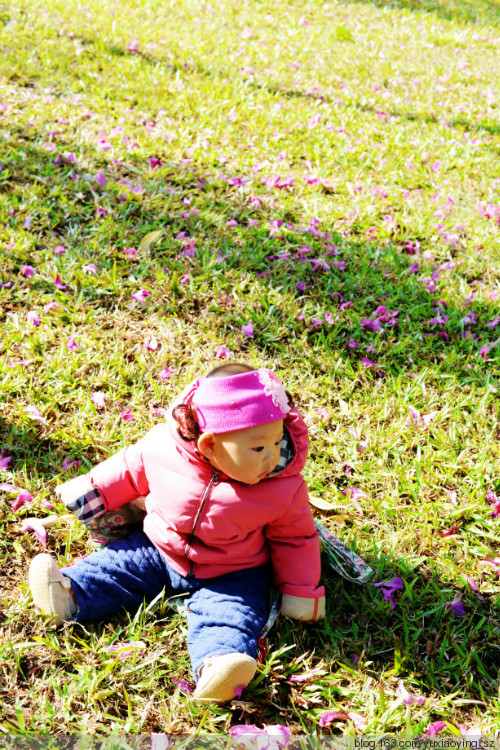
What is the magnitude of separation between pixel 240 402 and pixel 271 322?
1.52 meters

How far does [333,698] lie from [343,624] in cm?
28

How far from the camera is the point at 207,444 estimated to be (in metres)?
2.02

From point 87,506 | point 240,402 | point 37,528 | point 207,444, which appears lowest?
point 37,528

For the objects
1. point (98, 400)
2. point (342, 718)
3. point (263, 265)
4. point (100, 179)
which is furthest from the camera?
point (100, 179)

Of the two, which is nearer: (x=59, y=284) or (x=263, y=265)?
(x=59, y=284)

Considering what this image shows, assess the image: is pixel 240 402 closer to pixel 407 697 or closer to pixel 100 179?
pixel 407 697

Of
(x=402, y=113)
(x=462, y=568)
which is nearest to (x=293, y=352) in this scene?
(x=462, y=568)

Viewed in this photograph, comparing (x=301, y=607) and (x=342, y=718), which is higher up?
(x=301, y=607)

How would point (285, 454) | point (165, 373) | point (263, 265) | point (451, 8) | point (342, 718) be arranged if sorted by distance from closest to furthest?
point (342, 718) → point (285, 454) → point (165, 373) → point (263, 265) → point (451, 8)

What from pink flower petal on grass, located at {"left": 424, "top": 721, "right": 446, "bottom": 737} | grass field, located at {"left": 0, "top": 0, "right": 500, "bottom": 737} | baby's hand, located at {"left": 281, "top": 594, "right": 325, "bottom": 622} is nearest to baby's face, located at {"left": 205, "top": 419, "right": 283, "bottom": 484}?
baby's hand, located at {"left": 281, "top": 594, "right": 325, "bottom": 622}

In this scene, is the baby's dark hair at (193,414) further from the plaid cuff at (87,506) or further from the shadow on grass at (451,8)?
the shadow on grass at (451,8)

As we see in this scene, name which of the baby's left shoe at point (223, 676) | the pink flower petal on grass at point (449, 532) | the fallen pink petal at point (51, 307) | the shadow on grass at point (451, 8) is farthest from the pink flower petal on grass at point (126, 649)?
the shadow on grass at point (451, 8)

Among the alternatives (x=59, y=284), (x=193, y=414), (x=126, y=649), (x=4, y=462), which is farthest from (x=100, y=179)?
(x=126, y=649)

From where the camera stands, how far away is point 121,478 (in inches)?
90.7
